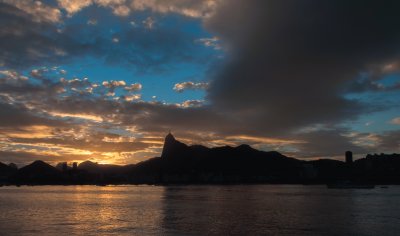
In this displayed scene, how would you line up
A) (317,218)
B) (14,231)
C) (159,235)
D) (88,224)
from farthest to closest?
(317,218) < (88,224) < (14,231) < (159,235)

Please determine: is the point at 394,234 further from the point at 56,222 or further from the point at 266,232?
the point at 56,222

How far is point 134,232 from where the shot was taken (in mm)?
54438

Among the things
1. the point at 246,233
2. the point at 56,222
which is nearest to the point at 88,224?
the point at 56,222

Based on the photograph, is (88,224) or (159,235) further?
(88,224)

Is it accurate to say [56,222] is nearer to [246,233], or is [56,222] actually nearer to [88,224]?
[88,224]

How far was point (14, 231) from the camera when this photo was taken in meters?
55.4

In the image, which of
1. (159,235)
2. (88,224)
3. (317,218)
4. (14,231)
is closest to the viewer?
(159,235)

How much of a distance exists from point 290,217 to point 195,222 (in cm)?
1781

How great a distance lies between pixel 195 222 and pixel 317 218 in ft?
69.3

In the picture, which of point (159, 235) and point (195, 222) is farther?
point (195, 222)

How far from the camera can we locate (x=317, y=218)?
234 ft

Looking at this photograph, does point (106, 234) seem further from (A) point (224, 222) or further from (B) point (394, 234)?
(B) point (394, 234)

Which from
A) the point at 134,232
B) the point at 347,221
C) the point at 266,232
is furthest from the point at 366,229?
the point at 134,232

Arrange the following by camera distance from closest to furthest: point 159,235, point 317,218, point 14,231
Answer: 1. point 159,235
2. point 14,231
3. point 317,218
